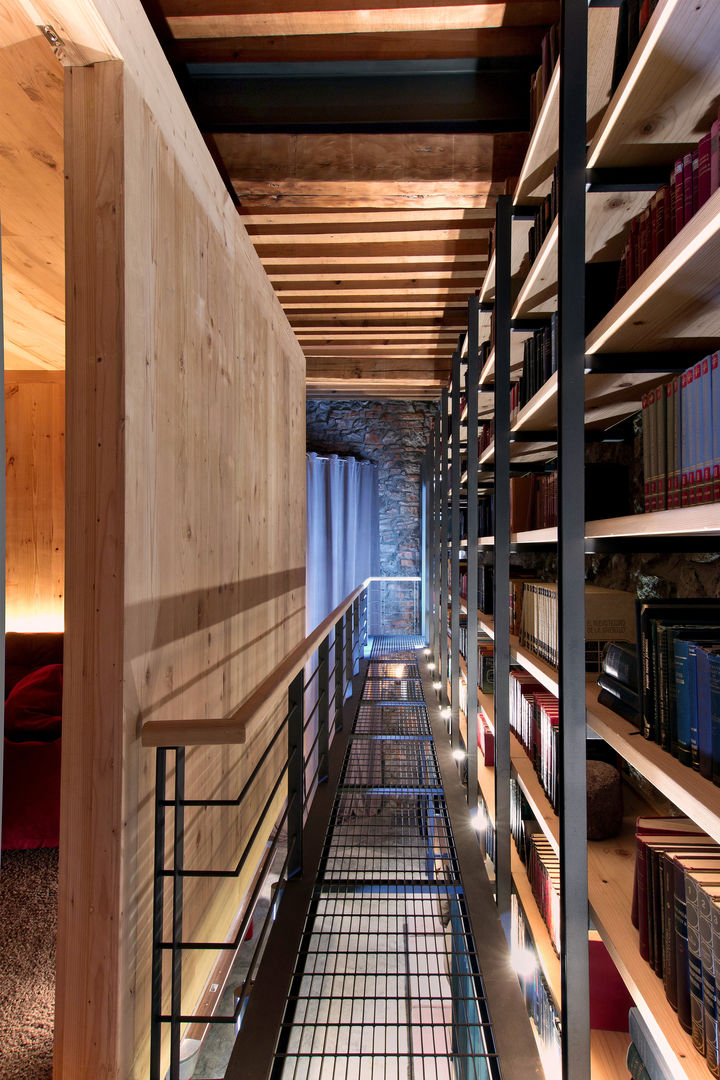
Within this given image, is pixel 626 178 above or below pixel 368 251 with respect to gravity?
below

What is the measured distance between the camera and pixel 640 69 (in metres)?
1.01

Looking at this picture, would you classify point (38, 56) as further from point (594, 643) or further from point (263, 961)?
point (263, 961)

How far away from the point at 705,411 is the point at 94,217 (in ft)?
3.83

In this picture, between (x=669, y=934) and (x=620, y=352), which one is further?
(x=620, y=352)

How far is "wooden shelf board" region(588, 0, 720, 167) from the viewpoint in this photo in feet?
3.06

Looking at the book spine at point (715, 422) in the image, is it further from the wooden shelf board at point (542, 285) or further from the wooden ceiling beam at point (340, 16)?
the wooden ceiling beam at point (340, 16)

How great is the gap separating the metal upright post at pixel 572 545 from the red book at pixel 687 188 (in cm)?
23

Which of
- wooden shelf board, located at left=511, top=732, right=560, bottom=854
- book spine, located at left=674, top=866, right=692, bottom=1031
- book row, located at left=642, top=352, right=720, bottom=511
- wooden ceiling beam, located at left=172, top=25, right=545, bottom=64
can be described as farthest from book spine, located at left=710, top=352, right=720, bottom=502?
wooden ceiling beam, located at left=172, top=25, right=545, bottom=64

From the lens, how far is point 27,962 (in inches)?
69.4

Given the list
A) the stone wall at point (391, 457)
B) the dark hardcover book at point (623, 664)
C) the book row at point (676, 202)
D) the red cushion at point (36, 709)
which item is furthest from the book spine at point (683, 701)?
the stone wall at point (391, 457)

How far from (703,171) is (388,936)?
2500mm

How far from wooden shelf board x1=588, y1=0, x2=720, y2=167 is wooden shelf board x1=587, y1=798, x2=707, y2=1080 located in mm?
1485

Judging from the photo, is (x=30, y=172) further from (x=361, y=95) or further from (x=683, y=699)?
(x=683, y=699)

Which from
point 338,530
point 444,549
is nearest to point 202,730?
point 444,549
